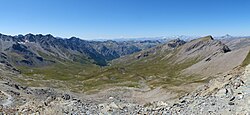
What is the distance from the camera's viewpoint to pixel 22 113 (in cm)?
2977

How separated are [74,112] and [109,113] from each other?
3177 millimetres

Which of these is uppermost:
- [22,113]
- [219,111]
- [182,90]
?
[219,111]

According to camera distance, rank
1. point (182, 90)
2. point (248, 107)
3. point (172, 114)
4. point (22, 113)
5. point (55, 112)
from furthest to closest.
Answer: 1. point (182, 90)
2. point (22, 113)
3. point (55, 112)
4. point (172, 114)
5. point (248, 107)

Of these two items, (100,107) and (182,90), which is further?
(182,90)

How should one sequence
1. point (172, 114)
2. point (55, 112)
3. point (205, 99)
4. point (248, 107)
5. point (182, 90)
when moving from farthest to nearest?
point (182, 90), point (55, 112), point (205, 99), point (172, 114), point (248, 107)

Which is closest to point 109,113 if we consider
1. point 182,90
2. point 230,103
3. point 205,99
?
point 205,99

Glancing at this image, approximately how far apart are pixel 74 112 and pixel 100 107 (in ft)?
9.16

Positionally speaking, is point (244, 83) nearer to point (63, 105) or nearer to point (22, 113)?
point (63, 105)

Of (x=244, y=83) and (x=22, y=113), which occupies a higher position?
(x=244, y=83)

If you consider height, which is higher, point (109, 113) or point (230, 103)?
point (230, 103)

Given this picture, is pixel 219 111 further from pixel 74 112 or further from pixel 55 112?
pixel 55 112

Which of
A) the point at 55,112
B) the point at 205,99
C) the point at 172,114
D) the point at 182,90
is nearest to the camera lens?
the point at 172,114

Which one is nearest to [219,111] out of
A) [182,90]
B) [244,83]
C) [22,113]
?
[244,83]

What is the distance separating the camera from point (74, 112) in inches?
1059
